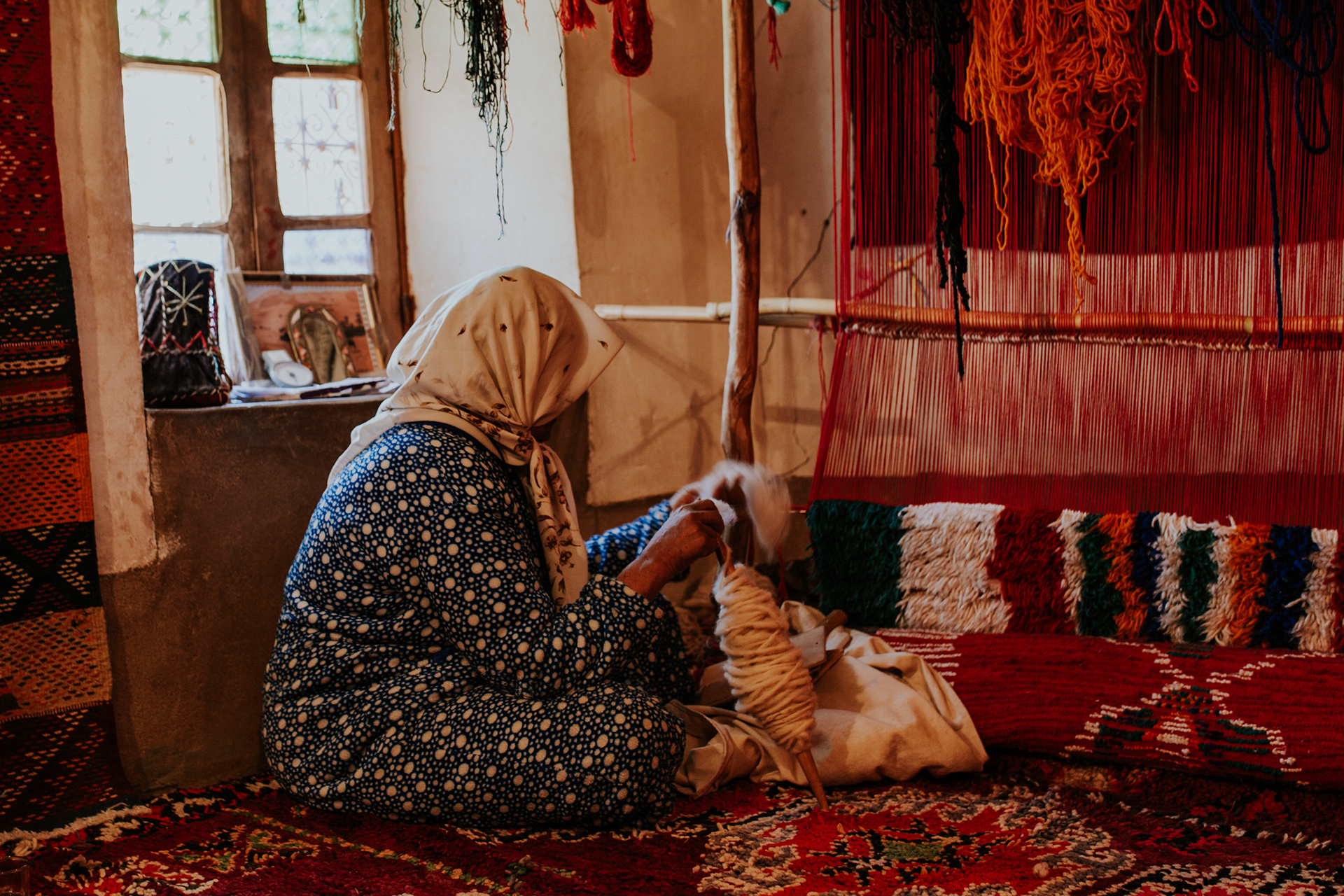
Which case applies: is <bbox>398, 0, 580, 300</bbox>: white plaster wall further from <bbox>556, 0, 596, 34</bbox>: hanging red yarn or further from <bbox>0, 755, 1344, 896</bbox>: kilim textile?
<bbox>0, 755, 1344, 896</bbox>: kilim textile

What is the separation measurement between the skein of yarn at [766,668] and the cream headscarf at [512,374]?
0.35m

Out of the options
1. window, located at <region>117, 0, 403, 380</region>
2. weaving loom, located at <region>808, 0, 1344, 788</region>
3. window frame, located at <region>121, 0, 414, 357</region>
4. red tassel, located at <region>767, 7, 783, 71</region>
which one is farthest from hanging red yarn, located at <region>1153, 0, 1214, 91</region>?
window, located at <region>117, 0, 403, 380</region>

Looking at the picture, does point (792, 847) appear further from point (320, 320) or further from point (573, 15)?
point (320, 320)

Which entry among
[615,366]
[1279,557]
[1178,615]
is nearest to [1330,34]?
[1279,557]

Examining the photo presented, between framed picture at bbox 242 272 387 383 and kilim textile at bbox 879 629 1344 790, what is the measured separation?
5.61 feet

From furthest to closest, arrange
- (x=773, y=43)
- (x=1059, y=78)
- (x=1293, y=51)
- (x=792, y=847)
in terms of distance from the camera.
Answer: (x=773, y=43)
(x=1059, y=78)
(x=1293, y=51)
(x=792, y=847)

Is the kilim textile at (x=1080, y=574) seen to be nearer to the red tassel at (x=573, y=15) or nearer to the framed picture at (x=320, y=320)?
the red tassel at (x=573, y=15)

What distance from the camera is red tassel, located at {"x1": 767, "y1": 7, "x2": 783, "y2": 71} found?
8.24ft

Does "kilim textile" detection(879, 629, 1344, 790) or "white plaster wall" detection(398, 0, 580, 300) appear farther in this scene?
"white plaster wall" detection(398, 0, 580, 300)

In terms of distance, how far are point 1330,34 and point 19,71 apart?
221cm

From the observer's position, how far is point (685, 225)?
2.77 metres

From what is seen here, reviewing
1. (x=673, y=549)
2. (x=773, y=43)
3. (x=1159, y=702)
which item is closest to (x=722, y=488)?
(x=673, y=549)

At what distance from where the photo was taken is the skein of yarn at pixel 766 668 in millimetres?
1721

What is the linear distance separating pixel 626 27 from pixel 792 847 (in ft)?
5.47
